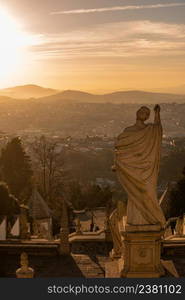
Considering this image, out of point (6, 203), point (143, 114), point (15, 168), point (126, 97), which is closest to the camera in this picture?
point (143, 114)

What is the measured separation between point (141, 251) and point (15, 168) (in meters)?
32.0

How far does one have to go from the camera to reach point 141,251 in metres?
8.73

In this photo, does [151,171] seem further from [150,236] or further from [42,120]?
[42,120]

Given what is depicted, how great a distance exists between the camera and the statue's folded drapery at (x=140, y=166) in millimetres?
8461

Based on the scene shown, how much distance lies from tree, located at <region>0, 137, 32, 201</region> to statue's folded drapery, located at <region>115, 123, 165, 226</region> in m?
30.8

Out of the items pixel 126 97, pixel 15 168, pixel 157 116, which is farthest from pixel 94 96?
pixel 157 116

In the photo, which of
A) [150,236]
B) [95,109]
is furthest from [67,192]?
[150,236]

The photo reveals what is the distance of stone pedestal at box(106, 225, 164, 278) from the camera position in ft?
28.3

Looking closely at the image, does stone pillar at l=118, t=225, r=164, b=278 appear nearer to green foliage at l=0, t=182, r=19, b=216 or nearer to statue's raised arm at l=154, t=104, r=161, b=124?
statue's raised arm at l=154, t=104, r=161, b=124

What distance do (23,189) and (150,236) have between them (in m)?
30.9

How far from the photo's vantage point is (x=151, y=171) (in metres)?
8.55

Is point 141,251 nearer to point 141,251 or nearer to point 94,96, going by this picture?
point 141,251

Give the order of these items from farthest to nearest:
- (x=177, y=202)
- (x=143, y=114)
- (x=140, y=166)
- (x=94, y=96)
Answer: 1. (x=94, y=96)
2. (x=177, y=202)
3. (x=143, y=114)
4. (x=140, y=166)

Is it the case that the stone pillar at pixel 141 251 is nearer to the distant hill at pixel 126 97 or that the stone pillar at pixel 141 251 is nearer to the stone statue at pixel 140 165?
the stone statue at pixel 140 165
